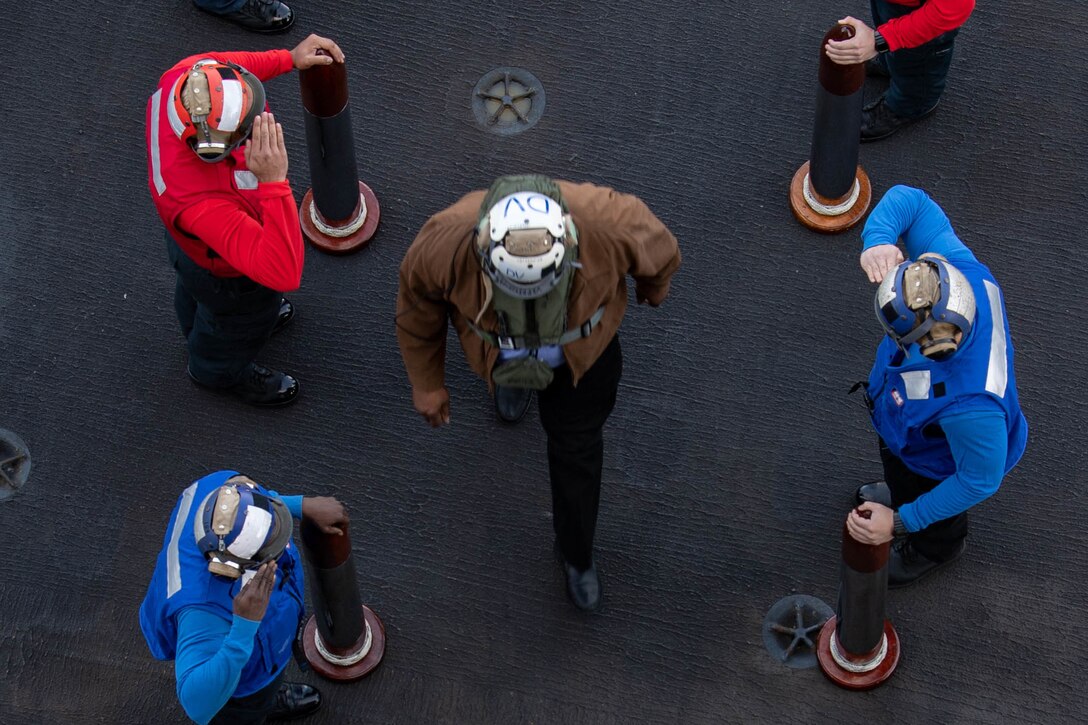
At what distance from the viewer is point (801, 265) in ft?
20.8

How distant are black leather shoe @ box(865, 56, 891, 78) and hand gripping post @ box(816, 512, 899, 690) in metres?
2.83

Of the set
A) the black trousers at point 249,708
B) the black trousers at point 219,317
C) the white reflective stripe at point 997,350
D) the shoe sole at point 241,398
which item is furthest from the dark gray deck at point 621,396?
the white reflective stripe at point 997,350

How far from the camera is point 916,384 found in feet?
15.8

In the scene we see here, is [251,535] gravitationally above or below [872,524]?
above

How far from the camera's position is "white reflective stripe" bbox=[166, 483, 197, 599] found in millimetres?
4477

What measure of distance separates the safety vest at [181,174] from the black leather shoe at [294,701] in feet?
5.96

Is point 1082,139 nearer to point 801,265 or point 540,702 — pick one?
point 801,265

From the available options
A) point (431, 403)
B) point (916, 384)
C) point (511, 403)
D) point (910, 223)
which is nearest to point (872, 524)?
point (916, 384)

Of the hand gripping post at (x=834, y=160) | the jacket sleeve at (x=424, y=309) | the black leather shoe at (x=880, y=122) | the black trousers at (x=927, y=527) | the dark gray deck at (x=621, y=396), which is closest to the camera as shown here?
the jacket sleeve at (x=424, y=309)

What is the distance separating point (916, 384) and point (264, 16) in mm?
3996

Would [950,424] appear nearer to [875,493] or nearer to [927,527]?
[927,527]

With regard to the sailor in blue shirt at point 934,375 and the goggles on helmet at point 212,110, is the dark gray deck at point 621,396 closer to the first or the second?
the sailor in blue shirt at point 934,375

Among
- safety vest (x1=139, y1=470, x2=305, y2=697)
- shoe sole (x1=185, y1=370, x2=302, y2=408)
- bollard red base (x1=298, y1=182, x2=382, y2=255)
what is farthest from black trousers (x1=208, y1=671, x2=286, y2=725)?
bollard red base (x1=298, y1=182, x2=382, y2=255)

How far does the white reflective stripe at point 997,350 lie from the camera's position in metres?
4.61
